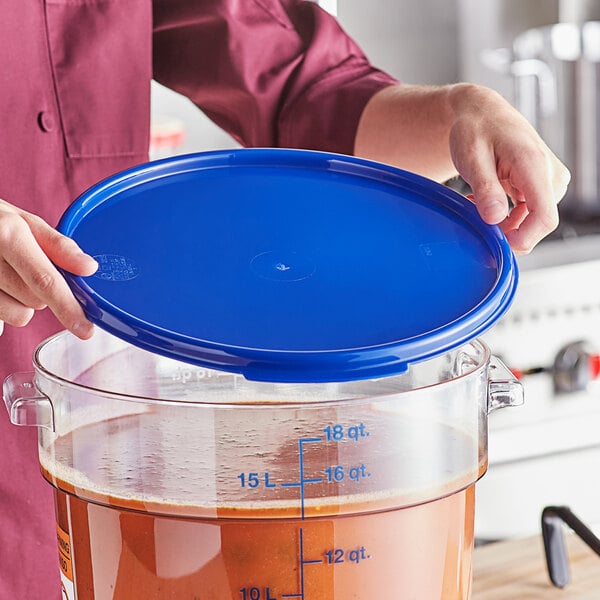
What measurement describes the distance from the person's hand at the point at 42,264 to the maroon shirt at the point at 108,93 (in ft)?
1.19

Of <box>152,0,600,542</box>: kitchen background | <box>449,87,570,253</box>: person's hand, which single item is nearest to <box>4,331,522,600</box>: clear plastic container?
<box>449,87,570,253</box>: person's hand

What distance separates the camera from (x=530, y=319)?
1486 millimetres

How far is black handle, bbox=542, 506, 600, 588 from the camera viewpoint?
89 cm

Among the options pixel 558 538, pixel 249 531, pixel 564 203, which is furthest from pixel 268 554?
pixel 564 203

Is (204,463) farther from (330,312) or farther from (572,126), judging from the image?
(572,126)

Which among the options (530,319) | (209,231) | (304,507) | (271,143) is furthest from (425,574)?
(530,319)

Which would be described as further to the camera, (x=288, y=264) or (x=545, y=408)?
(x=545, y=408)

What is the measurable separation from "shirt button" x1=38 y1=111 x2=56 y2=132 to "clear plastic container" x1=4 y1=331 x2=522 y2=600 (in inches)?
15.4

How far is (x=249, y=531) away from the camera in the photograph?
56 centimetres

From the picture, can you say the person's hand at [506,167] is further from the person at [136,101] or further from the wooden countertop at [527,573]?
the wooden countertop at [527,573]

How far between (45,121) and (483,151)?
424mm

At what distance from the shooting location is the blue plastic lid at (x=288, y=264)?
51 cm

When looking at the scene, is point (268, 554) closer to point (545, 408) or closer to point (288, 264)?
point (288, 264)

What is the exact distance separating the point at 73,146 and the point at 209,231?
417 mm
